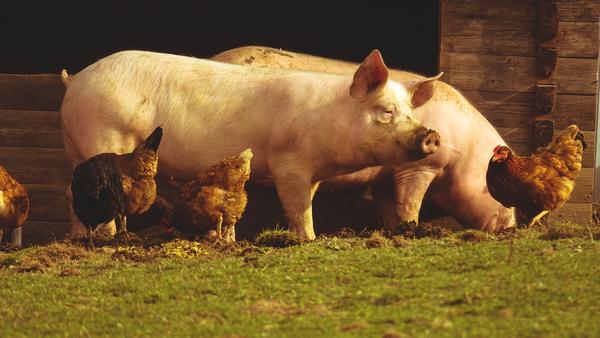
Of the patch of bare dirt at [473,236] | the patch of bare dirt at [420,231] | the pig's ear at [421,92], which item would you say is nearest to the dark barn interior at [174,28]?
the pig's ear at [421,92]

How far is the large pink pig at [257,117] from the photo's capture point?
27.2ft

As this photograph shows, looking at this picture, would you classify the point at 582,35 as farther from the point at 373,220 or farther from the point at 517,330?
the point at 517,330

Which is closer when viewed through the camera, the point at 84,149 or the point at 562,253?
the point at 562,253

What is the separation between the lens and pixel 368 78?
27.2ft

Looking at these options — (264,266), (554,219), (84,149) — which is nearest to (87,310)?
(264,266)

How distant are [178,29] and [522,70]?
16.4 ft

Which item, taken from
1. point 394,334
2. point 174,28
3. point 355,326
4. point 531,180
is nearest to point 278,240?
point 531,180

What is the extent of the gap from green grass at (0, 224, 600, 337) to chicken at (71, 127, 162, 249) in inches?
15.2

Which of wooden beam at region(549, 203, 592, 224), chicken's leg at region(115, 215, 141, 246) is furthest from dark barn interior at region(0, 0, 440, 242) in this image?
chicken's leg at region(115, 215, 141, 246)

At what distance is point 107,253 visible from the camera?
746 cm

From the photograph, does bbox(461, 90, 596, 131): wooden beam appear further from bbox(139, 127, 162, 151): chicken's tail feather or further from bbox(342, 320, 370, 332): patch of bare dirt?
bbox(342, 320, 370, 332): patch of bare dirt

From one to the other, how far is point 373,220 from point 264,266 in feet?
11.2

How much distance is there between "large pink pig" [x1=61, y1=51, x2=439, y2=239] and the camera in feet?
27.2

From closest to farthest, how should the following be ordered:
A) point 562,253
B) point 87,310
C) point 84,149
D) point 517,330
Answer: point 517,330, point 87,310, point 562,253, point 84,149
